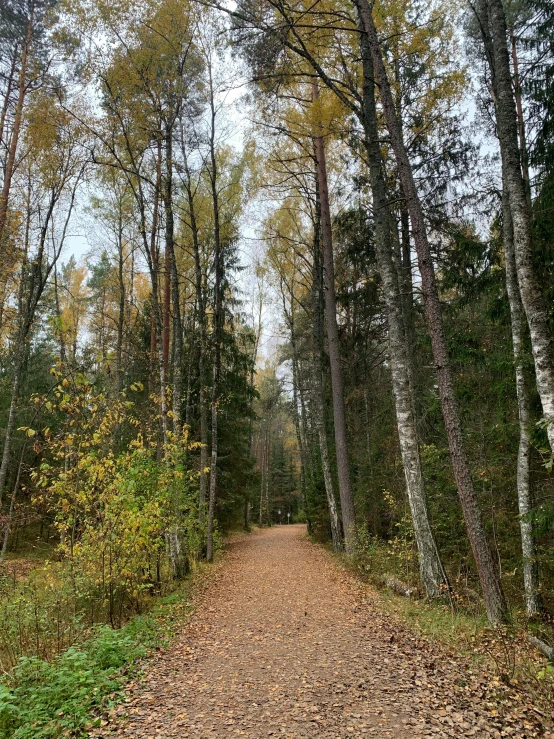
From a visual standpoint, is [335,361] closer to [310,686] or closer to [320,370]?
[320,370]

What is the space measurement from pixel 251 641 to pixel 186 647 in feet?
2.54

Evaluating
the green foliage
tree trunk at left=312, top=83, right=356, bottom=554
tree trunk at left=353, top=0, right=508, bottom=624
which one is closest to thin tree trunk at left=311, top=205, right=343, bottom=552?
tree trunk at left=312, top=83, right=356, bottom=554

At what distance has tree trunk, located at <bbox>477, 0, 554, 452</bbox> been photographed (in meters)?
4.57

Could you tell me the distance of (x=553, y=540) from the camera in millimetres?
6250

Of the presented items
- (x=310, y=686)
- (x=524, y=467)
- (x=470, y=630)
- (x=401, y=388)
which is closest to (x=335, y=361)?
(x=401, y=388)

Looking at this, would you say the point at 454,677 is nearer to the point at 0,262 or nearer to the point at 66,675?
the point at 66,675

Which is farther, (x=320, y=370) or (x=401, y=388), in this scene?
(x=320, y=370)

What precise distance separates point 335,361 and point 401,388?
14.8 feet

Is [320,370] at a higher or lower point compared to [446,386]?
higher

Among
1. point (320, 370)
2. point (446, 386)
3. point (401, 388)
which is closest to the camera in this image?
point (446, 386)

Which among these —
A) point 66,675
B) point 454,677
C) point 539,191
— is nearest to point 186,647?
point 66,675

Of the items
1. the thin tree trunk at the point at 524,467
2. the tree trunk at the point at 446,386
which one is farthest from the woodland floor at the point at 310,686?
the thin tree trunk at the point at 524,467

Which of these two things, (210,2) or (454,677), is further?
(210,2)

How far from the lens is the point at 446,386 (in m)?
5.38
